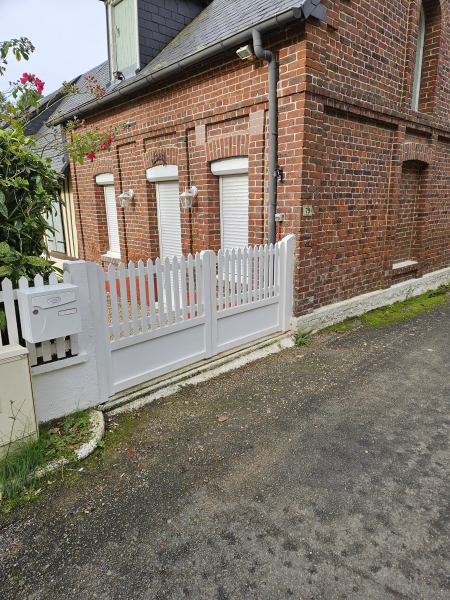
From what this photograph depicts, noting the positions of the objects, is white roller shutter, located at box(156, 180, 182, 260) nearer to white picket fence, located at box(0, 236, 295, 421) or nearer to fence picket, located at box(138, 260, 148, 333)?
white picket fence, located at box(0, 236, 295, 421)

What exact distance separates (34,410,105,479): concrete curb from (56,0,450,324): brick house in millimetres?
3341

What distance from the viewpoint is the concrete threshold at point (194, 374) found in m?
3.83

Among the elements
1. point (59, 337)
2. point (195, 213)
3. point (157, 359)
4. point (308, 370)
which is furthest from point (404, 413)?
point (195, 213)

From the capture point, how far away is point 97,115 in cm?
915

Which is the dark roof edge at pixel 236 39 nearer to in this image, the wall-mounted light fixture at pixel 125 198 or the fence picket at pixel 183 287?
the wall-mounted light fixture at pixel 125 198

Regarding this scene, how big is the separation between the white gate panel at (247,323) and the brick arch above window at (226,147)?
2505 millimetres

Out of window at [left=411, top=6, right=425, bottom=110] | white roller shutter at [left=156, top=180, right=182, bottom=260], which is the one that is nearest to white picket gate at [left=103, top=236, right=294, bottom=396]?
white roller shutter at [left=156, top=180, right=182, bottom=260]

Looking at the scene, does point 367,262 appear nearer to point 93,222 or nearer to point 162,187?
point 162,187

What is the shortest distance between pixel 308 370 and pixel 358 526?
244 centimetres

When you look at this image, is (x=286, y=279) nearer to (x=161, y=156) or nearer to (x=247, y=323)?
(x=247, y=323)

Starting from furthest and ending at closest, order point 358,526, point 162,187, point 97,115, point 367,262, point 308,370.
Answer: point 97,115
point 162,187
point 367,262
point 308,370
point 358,526

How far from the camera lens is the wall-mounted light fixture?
864cm

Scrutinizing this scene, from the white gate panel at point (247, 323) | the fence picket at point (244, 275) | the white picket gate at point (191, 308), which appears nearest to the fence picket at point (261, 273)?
the white picket gate at point (191, 308)

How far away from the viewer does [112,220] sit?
1027 centimetres
